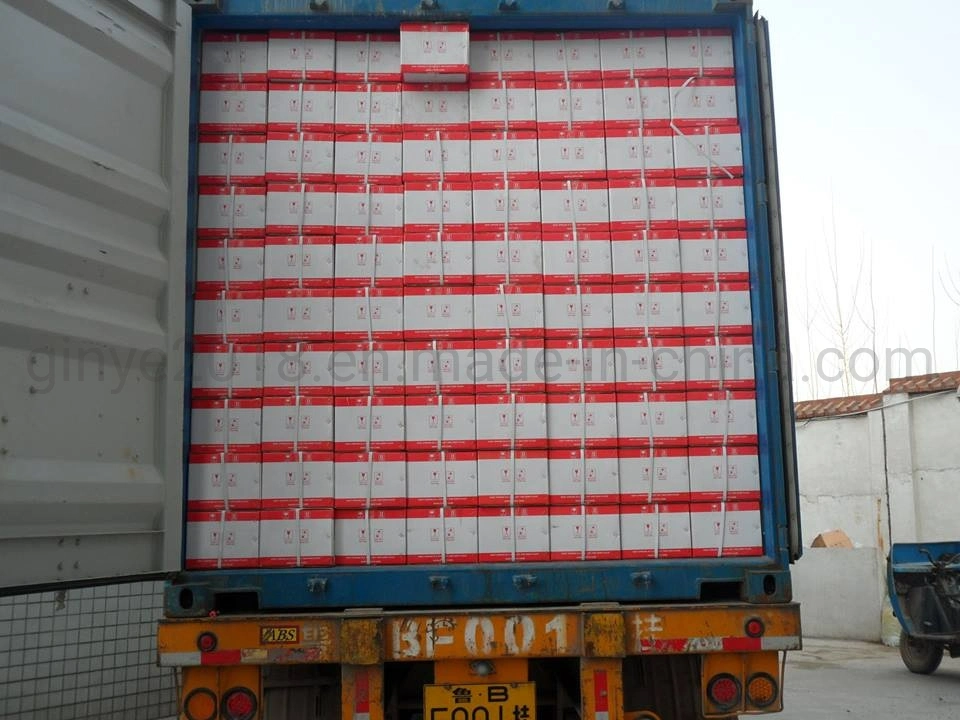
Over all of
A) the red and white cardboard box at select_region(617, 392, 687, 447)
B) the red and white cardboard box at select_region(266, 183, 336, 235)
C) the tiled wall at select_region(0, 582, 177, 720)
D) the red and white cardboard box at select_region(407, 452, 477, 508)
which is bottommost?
the tiled wall at select_region(0, 582, 177, 720)

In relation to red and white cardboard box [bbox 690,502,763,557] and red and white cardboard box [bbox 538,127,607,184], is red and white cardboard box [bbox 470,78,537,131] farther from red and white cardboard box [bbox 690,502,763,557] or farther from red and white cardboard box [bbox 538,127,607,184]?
red and white cardboard box [bbox 690,502,763,557]

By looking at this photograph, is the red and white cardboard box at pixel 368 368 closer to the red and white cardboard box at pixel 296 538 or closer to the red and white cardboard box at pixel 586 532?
the red and white cardboard box at pixel 296 538

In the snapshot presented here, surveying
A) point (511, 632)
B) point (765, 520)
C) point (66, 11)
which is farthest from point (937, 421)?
point (66, 11)

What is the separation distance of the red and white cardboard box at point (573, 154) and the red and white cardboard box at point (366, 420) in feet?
4.15

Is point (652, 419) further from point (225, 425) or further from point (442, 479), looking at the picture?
point (225, 425)

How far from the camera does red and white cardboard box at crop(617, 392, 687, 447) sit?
13.9 feet

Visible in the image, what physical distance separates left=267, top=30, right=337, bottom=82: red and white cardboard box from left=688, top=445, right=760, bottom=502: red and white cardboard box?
243 centimetres

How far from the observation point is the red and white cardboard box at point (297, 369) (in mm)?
4211

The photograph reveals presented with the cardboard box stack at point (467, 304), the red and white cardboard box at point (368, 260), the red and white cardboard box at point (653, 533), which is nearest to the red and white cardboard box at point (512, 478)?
the cardboard box stack at point (467, 304)

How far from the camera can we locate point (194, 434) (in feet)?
13.8

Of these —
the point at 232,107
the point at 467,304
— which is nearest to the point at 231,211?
the point at 232,107

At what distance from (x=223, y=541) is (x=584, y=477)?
5.20 feet

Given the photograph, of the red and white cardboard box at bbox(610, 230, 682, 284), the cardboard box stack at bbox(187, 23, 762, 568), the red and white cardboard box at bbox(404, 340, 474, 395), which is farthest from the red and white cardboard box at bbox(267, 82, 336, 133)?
the red and white cardboard box at bbox(610, 230, 682, 284)

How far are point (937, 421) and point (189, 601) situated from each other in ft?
39.9
